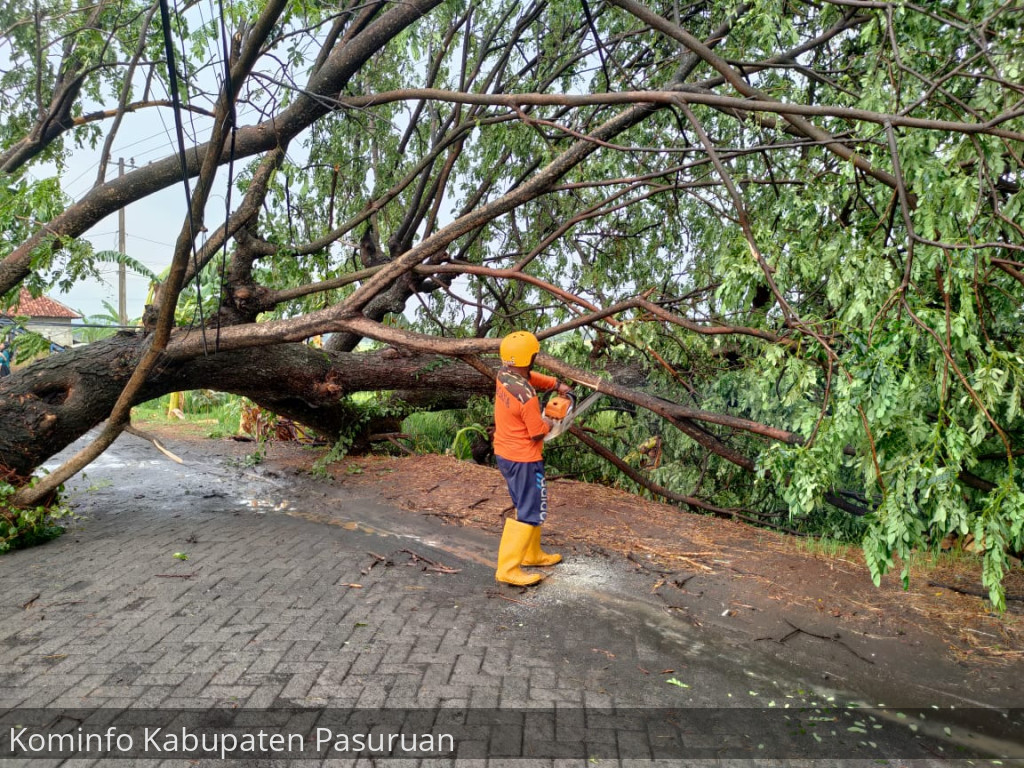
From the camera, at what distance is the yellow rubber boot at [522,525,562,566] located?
5.57m

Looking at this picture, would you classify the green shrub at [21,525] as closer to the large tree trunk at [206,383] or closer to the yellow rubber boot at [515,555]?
the large tree trunk at [206,383]

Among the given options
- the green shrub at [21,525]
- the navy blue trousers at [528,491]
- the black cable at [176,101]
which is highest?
the black cable at [176,101]

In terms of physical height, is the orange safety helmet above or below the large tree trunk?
above

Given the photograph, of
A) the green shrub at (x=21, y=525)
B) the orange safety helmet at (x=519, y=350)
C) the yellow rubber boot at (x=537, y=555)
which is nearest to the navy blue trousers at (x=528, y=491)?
the yellow rubber boot at (x=537, y=555)

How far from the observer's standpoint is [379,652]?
4102 mm

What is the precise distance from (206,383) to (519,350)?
13.8 ft

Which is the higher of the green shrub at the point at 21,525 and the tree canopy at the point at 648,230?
the tree canopy at the point at 648,230

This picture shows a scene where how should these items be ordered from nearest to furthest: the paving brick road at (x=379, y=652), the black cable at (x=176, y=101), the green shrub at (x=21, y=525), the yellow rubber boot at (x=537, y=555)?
the paving brick road at (x=379, y=652) < the black cable at (x=176, y=101) < the yellow rubber boot at (x=537, y=555) < the green shrub at (x=21, y=525)

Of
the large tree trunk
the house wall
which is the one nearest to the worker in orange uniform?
the large tree trunk

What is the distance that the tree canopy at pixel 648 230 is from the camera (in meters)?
4.23

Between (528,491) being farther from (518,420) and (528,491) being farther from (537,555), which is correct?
(537,555)

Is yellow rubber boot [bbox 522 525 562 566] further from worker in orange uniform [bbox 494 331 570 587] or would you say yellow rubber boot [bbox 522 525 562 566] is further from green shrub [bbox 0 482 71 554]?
green shrub [bbox 0 482 71 554]

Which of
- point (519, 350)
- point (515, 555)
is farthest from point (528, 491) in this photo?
point (519, 350)

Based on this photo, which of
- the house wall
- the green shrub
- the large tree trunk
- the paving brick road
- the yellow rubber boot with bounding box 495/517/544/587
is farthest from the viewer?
the house wall
